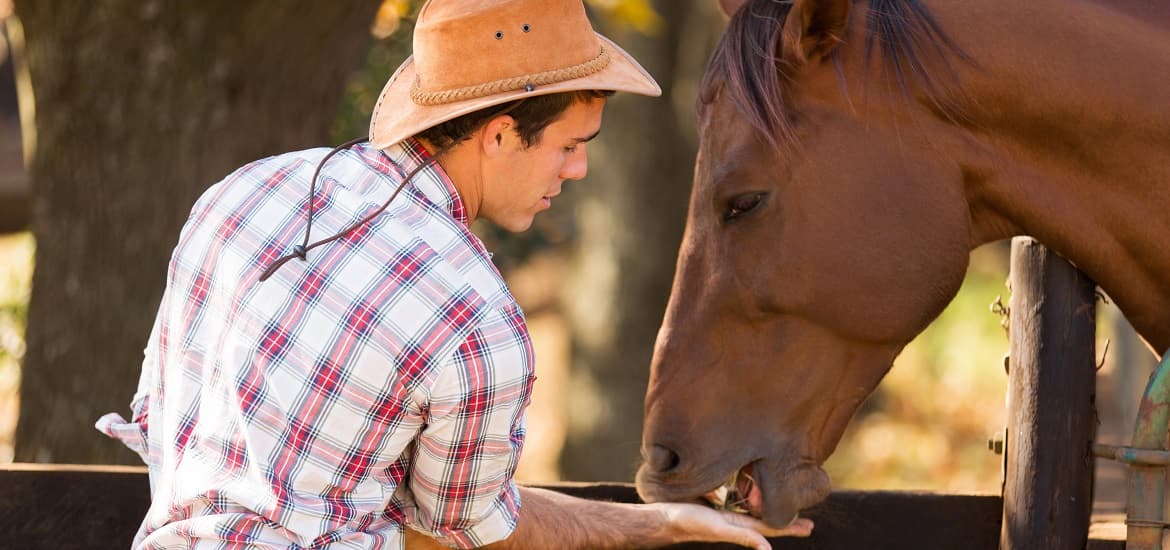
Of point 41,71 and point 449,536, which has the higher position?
point 41,71

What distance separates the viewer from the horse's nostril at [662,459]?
2.43 metres

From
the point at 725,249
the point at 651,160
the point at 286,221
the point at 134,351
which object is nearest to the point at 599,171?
→ the point at 651,160

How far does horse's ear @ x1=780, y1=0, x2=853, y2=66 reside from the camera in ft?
7.64

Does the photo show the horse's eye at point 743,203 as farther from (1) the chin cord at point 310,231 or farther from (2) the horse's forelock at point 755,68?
(1) the chin cord at point 310,231

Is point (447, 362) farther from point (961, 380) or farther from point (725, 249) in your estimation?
point (961, 380)

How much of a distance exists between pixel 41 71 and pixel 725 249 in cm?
243

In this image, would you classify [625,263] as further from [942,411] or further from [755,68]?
[942,411]

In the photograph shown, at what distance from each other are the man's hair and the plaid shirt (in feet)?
0.28

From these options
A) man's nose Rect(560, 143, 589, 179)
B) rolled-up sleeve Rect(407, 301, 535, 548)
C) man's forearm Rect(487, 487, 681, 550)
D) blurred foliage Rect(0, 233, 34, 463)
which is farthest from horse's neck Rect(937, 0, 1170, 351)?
blurred foliage Rect(0, 233, 34, 463)

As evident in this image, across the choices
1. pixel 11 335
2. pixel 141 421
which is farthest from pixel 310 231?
pixel 11 335

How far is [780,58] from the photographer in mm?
2402

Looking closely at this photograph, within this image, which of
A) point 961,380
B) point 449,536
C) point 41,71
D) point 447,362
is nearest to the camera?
point 447,362

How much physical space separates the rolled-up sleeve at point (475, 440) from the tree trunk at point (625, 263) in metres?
5.88

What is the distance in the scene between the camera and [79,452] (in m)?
3.88
